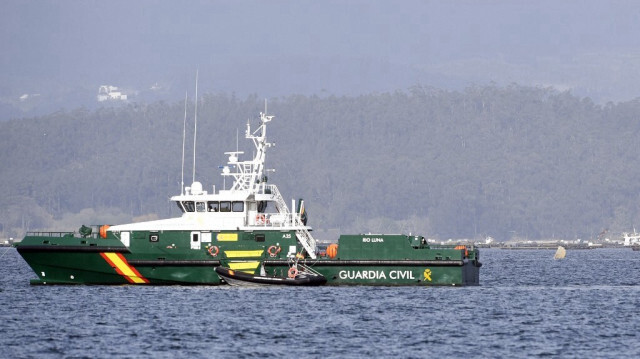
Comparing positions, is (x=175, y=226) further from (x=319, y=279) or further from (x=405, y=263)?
(x=405, y=263)

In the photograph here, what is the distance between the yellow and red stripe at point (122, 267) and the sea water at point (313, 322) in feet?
1.60

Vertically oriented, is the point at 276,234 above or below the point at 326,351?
above

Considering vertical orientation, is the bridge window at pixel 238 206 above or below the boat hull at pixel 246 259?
above

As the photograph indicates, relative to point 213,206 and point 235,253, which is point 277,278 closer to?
point 235,253

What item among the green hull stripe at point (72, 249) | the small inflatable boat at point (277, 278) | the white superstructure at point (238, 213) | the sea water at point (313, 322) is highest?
the white superstructure at point (238, 213)

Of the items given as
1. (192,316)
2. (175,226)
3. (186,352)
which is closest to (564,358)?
(186,352)

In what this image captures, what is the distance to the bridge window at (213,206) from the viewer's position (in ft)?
167

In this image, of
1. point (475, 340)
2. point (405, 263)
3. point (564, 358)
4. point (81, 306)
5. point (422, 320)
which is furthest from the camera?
point (405, 263)

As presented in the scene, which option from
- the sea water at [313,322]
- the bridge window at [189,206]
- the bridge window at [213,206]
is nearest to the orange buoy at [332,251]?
the sea water at [313,322]

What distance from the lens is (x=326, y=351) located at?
3453cm

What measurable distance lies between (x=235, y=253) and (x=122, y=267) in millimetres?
4576

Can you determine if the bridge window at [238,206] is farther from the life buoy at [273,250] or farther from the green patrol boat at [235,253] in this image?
the life buoy at [273,250]

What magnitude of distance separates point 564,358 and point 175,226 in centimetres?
2095

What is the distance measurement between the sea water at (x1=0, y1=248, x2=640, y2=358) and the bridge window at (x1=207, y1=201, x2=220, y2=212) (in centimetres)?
345
